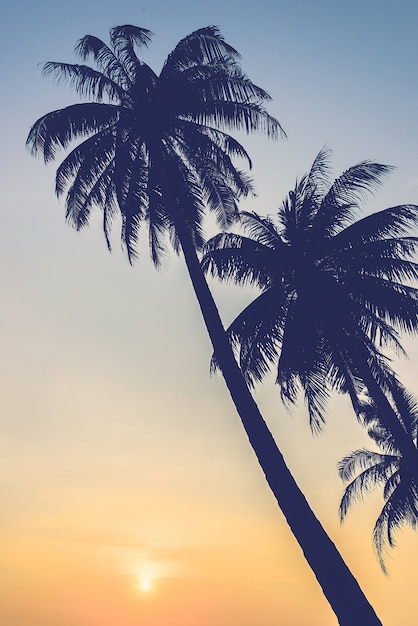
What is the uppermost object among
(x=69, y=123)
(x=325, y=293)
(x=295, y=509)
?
(x=69, y=123)

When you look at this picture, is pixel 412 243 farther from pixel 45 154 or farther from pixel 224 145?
pixel 45 154

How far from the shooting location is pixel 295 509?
38.7ft

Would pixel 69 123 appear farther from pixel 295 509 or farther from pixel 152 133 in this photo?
pixel 295 509

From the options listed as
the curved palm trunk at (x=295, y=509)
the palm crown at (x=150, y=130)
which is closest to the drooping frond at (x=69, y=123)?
the palm crown at (x=150, y=130)

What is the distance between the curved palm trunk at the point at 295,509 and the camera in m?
10.7

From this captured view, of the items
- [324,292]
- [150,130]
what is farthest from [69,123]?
[324,292]

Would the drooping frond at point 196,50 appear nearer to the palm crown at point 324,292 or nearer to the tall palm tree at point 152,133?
the tall palm tree at point 152,133

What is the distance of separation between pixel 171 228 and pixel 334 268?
585 cm

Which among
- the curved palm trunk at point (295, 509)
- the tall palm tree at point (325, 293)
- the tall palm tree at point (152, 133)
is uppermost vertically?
the tall palm tree at point (152, 133)

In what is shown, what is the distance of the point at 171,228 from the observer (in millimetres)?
18891

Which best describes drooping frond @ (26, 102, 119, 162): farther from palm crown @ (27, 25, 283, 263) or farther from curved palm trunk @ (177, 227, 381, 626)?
curved palm trunk @ (177, 227, 381, 626)

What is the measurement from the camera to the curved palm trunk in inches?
421

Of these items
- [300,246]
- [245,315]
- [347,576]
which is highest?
[300,246]

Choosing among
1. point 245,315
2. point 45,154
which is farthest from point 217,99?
point 245,315
